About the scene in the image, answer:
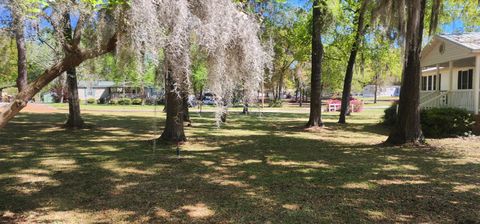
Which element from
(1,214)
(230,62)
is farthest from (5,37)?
(230,62)

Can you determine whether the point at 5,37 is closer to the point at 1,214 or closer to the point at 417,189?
the point at 1,214

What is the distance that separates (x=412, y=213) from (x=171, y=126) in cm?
849

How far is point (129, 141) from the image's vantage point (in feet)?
45.3

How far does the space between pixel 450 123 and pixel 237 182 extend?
10.6 meters

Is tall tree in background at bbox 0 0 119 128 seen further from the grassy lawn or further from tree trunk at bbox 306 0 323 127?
tree trunk at bbox 306 0 323 127

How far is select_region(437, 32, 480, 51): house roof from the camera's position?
15.4 m

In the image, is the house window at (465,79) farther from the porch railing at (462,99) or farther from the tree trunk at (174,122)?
the tree trunk at (174,122)

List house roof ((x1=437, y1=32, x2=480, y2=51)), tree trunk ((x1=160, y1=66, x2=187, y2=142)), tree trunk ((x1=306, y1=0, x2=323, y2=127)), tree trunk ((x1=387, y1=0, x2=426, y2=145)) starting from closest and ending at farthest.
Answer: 1. tree trunk ((x1=160, y1=66, x2=187, y2=142))
2. tree trunk ((x1=387, y1=0, x2=426, y2=145))
3. house roof ((x1=437, y1=32, x2=480, y2=51))
4. tree trunk ((x1=306, y1=0, x2=323, y2=127))

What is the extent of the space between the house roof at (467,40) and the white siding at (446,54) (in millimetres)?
156

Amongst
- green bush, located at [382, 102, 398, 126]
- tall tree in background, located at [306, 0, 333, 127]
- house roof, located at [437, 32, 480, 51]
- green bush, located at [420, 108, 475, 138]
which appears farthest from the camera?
green bush, located at [382, 102, 398, 126]

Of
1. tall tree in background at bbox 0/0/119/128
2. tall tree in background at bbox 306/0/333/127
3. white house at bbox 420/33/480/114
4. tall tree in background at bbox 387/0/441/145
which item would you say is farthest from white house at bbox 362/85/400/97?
tall tree in background at bbox 0/0/119/128

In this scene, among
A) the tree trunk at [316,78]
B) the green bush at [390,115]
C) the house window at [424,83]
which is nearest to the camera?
the tree trunk at [316,78]

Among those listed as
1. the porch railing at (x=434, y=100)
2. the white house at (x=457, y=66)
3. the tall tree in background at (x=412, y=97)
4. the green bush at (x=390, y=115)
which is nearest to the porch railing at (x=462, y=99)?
the white house at (x=457, y=66)

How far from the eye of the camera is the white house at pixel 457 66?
15.5m
